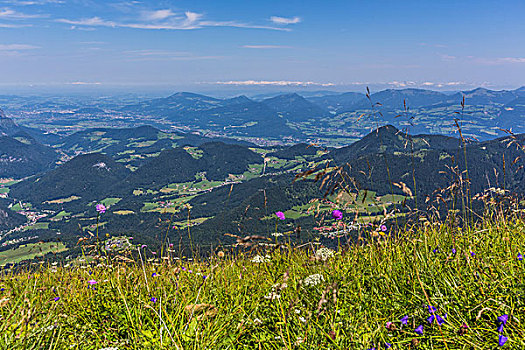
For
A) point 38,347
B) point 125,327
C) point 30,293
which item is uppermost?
point 38,347

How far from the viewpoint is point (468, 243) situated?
4.16 meters

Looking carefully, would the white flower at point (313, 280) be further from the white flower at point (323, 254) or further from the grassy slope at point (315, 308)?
the white flower at point (323, 254)

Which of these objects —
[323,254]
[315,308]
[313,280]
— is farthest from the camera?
[323,254]

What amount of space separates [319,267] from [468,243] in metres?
1.95

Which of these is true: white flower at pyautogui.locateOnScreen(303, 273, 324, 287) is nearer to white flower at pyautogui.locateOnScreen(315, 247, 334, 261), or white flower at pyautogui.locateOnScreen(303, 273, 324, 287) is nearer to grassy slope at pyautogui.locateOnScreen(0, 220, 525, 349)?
grassy slope at pyautogui.locateOnScreen(0, 220, 525, 349)

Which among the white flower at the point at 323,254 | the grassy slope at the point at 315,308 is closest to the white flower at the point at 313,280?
the grassy slope at the point at 315,308

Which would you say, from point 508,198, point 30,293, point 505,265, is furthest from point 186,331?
point 508,198

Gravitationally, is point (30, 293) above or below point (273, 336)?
below

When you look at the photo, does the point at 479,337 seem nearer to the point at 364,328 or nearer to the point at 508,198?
the point at 364,328

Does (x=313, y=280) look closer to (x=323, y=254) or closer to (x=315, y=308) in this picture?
(x=315, y=308)

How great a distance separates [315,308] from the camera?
10.9 ft

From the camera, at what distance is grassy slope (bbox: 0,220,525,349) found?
2.65 metres

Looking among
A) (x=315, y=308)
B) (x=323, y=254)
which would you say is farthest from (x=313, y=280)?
(x=323, y=254)

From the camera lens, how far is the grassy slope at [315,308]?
2652mm
